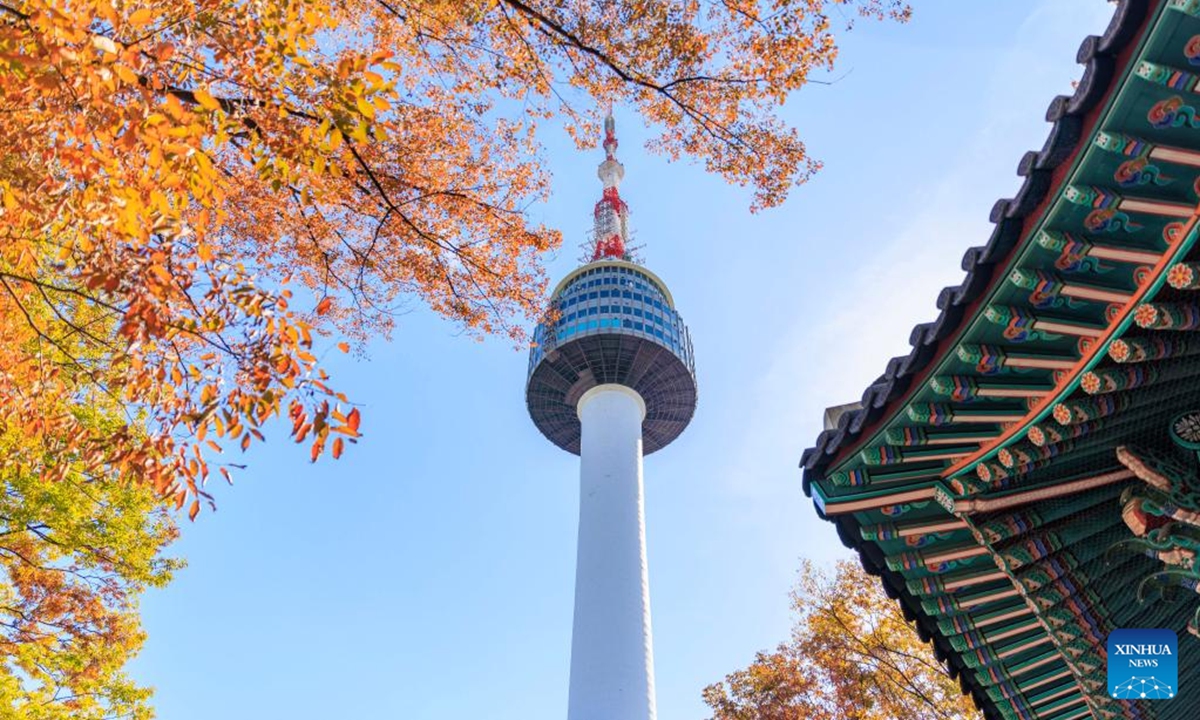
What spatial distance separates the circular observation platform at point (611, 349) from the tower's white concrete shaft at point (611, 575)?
1724 millimetres

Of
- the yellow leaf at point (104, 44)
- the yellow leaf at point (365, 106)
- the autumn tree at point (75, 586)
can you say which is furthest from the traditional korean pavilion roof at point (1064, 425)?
the autumn tree at point (75, 586)

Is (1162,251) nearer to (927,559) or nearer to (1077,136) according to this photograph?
(1077,136)

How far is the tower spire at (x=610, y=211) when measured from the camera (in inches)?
1906

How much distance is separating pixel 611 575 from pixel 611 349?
1210 centimetres

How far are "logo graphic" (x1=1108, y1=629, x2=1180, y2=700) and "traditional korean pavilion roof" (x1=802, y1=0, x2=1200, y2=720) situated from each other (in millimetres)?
125

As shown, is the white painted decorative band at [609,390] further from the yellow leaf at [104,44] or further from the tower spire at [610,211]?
the yellow leaf at [104,44]

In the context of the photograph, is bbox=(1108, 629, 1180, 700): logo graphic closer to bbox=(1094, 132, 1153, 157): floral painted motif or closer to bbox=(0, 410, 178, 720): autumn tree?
bbox=(1094, 132, 1153, 157): floral painted motif

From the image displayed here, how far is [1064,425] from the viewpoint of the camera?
6230 millimetres

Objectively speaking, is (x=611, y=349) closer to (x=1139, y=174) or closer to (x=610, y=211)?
(x=610, y=211)

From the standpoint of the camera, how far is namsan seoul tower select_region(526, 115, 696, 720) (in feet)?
111

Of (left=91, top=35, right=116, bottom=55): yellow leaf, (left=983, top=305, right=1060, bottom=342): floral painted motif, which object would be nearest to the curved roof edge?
(left=983, top=305, right=1060, bottom=342): floral painted motif

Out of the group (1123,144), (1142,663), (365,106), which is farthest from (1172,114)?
(1142,663)

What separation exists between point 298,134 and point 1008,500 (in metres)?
6.20

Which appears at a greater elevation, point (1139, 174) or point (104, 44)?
point (1139, 174)
